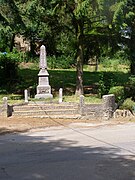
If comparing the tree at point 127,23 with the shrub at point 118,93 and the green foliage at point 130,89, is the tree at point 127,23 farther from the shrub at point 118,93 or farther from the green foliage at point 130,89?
the shrub at point 118,93

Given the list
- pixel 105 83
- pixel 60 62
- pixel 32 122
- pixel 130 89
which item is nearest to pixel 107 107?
pixel 32 122

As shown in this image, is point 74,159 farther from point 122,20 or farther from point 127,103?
point 122,20

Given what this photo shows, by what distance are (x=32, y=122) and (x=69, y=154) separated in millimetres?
6379

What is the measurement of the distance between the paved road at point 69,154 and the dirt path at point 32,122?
2.33 feet

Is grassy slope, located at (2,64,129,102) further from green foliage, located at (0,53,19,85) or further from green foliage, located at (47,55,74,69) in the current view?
green foliage, located at (47,55,74,69)

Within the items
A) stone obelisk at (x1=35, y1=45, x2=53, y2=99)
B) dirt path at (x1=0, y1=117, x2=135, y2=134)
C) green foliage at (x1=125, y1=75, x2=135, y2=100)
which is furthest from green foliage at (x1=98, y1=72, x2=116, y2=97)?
dirt path at (x1=0, y1=117, x2=135, y2=134)

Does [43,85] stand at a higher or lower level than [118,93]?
higher

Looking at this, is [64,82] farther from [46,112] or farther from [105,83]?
[46,112]

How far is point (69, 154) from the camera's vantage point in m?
10.5

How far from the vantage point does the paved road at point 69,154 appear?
8273 mm

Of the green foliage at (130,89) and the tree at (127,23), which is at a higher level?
the tree at (127,23)

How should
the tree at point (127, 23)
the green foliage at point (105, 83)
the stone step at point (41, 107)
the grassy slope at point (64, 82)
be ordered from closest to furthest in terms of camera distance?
the stone step at point (41, 107) < the tree at point (127, 23) < the green foliage at point (105, 83) < the grassy slope at point (64, 82)

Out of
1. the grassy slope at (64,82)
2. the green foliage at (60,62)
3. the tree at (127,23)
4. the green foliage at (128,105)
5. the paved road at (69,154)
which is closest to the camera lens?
the paved road at (69,154)

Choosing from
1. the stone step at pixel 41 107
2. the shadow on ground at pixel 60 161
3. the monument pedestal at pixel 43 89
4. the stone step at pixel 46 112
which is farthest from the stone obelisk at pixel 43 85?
the shadow on ground at pixel 60 161
